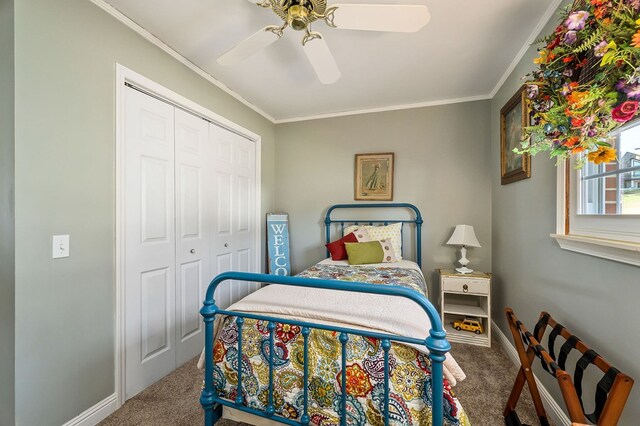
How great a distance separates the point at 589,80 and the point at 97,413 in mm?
2837

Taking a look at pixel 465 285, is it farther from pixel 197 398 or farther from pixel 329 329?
pixel 197 398

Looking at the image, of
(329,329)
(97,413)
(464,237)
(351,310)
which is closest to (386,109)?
(464,237)

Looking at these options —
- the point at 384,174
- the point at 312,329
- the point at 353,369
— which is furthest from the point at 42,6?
the point at 384,174

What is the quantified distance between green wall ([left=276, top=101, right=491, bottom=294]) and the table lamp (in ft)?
0.80

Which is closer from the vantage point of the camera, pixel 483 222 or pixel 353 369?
pixel 353 369

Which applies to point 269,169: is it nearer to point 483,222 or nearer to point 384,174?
point 384,174

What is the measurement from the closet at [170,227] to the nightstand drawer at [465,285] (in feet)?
7.13

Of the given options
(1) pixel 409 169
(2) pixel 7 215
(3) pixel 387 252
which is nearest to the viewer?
(2) pixel 7 215

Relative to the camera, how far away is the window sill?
998 millimetres

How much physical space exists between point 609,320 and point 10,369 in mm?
2740

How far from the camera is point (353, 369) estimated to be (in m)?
1.16

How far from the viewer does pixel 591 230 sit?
1.29 meters

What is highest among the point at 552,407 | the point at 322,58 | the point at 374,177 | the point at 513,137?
the point at 322,58

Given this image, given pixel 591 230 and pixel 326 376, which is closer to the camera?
pixel 326 376
